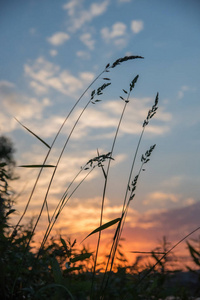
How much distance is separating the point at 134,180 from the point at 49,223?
24.2 inches

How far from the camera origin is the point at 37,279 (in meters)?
3.15

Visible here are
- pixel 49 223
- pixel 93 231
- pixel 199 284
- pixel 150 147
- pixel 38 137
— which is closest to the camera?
pixel 199 284

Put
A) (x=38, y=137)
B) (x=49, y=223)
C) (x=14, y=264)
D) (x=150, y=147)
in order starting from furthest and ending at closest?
1. (x=14, y=264)
2. (x=150, y=147)
3. (x=38, y=137)
4. (x=49, y=223)

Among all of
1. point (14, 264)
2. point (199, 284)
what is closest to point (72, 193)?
point (14, 264)

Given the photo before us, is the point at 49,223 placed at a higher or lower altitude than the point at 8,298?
higher

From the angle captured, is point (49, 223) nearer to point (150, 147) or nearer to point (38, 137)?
point (38, 137)

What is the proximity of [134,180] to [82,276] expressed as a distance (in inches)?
64.7

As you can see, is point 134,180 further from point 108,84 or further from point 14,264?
point 14,264

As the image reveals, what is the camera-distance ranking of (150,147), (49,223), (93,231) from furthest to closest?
(150,147) → (49,223) → (93,231)

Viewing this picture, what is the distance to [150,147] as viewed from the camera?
2.44 meters

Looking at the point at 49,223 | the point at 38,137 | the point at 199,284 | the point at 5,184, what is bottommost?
the point at 199,284

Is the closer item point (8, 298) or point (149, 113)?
point (8, 298)

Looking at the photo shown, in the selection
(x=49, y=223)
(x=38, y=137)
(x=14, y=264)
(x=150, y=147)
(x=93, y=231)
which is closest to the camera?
(x=93, y=231)

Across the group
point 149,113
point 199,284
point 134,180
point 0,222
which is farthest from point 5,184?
point 199,284
